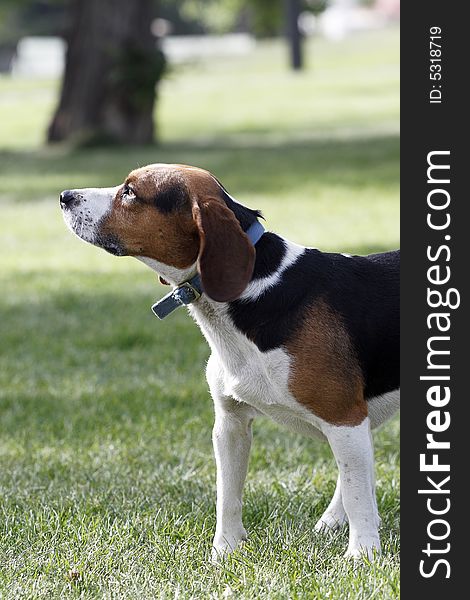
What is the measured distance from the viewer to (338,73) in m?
40.7

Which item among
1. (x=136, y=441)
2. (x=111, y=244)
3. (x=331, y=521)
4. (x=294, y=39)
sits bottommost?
(x=294, y=39)

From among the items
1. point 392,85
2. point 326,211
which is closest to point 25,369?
point 326,211

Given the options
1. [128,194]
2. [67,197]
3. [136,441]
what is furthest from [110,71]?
[128,194]

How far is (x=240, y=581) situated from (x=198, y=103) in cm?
3026

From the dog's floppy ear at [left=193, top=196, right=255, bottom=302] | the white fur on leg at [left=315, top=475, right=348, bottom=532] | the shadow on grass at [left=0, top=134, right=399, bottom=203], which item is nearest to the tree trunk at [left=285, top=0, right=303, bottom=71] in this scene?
the shadow on grass at [left=0, top=134, right=399, bottom=203]

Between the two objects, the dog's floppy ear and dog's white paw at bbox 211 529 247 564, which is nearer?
the dog's floppy ear

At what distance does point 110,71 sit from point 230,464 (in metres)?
18.6

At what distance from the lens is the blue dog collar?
4.15 metres

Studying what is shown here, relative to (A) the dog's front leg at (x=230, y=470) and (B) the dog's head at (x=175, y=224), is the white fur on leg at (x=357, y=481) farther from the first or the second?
(B) the dog's head at (x=175, y=224)

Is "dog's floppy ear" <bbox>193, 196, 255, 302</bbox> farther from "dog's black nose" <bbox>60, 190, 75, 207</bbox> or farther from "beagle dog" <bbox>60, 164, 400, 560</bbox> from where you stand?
"dog's black nose" <bbox>60, 190, 75, 207</bbox>

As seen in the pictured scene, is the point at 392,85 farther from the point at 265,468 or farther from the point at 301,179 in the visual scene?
the point at 265,468

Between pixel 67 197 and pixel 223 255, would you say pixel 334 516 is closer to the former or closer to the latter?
pixel 223 255

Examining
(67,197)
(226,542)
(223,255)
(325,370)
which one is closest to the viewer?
(223,255)

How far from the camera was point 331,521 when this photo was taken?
4.66 meters
